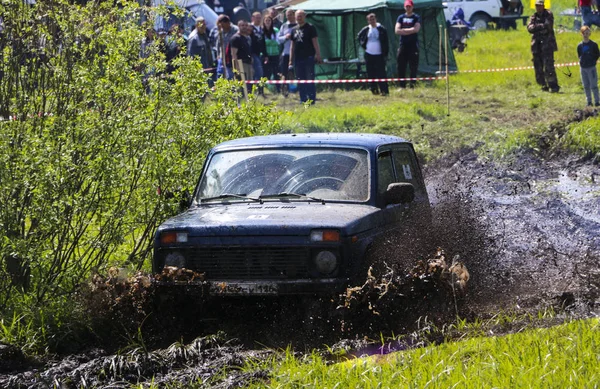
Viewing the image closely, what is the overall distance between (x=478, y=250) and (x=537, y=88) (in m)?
17.1

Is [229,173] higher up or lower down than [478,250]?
higher up

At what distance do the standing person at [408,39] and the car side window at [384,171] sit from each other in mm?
16124

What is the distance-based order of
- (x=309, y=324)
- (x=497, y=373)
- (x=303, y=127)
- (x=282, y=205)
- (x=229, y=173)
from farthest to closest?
(x=303, y=127)
(x=229, y=173)
(x=282, y=205)
(x=309, y=324)
(x=497, y=373)

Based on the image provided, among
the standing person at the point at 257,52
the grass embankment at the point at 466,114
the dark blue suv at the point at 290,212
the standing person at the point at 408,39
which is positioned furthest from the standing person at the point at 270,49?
the dark blue suv at the point at 290,212

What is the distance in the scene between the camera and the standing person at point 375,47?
2473cm

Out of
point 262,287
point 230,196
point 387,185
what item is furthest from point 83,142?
point 387,185

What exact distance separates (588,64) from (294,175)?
13.9 meters

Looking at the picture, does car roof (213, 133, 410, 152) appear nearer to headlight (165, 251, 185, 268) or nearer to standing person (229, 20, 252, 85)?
headlight (165, 251, 185, 268)

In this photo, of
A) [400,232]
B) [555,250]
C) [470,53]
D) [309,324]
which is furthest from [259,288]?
[470,53]

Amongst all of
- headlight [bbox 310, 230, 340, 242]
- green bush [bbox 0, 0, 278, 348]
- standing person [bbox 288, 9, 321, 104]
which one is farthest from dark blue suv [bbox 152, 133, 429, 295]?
standing person [bbox 288, 9, 321, 104]

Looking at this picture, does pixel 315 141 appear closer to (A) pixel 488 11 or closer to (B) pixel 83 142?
(B) pixel 83 142

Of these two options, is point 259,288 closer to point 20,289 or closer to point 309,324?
point 309,324

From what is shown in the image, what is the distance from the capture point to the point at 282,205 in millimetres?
8727

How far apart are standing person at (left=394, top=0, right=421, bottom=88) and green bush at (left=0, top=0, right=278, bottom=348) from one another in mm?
14582
